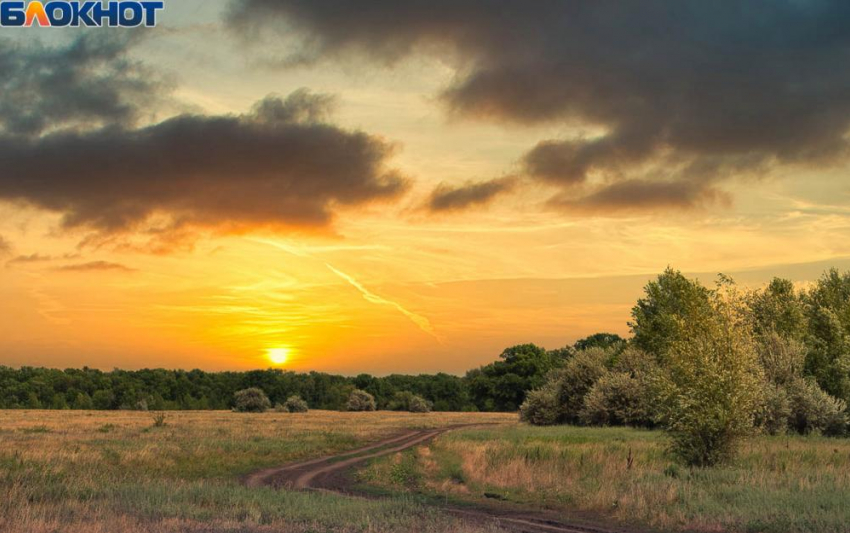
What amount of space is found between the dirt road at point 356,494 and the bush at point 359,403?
89189 millimetres

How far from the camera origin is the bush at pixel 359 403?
146m

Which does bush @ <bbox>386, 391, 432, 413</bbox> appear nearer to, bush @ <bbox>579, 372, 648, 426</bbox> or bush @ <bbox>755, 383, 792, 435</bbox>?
bush @ <bbox>579, 372, 648, 426</bbox>

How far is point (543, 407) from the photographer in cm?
8400

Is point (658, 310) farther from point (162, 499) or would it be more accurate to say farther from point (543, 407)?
point (162, 499)

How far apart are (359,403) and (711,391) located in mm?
116990

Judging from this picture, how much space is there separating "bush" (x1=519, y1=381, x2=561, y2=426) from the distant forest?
156 ft

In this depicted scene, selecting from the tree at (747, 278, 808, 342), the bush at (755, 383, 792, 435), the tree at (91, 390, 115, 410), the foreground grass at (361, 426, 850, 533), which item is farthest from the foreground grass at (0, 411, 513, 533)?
the tree at (91, 390, 115, 410)

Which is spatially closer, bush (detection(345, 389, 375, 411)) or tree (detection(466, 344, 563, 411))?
bush (detection(345, 389, 375, 411))

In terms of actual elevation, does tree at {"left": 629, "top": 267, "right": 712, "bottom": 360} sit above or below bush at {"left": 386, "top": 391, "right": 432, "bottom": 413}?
above

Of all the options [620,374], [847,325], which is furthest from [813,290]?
[620,374]

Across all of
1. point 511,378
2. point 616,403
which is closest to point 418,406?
point 511,378

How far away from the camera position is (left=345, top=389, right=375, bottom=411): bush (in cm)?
14550

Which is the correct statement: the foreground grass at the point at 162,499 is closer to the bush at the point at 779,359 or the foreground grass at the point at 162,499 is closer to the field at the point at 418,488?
the field at the point at 418,488

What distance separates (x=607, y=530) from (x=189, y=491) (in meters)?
14.2
